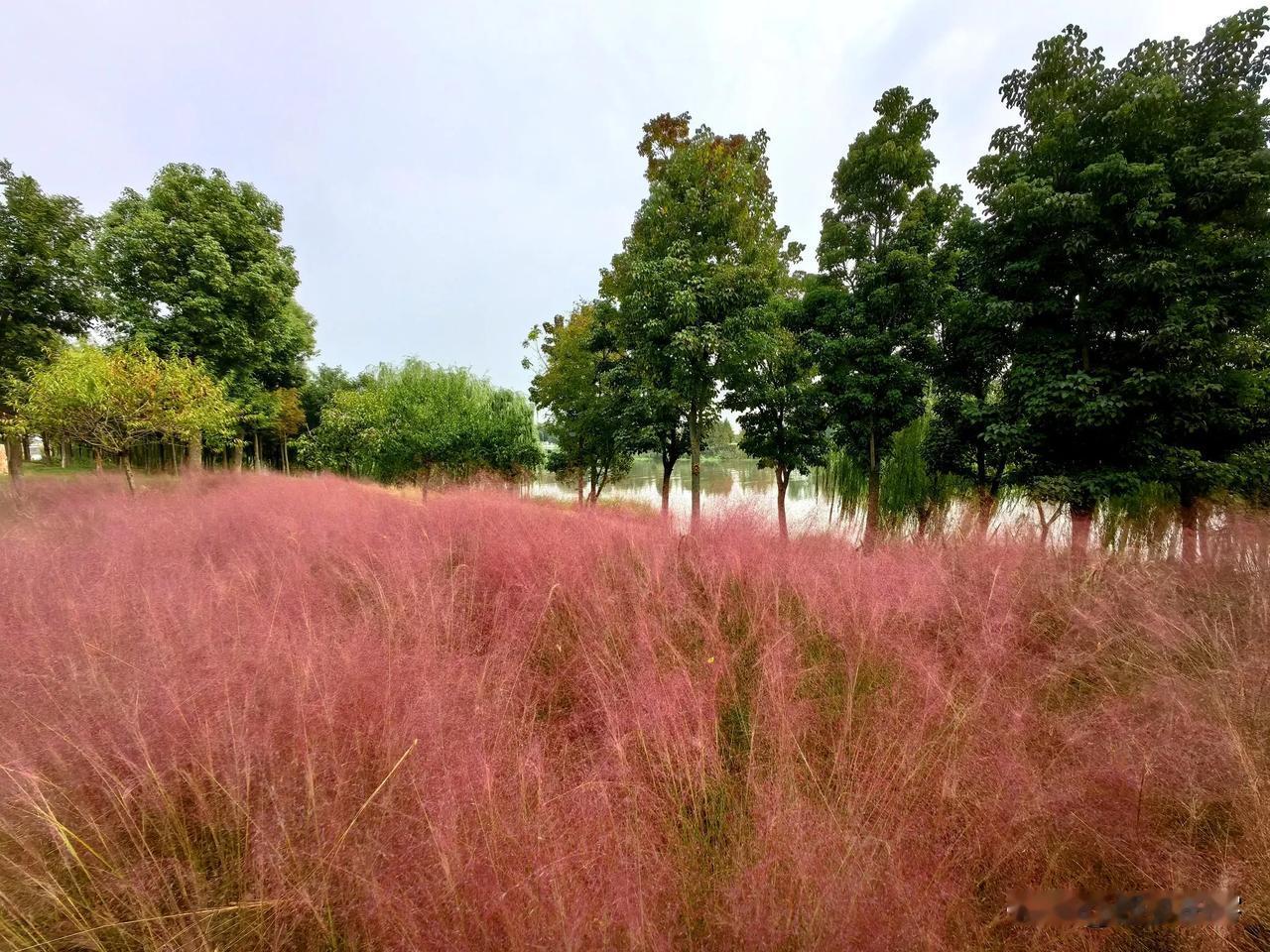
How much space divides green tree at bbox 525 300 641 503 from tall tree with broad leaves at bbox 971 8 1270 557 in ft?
28.8

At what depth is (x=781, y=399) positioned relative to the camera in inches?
467

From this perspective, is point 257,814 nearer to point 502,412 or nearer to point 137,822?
point 137,822

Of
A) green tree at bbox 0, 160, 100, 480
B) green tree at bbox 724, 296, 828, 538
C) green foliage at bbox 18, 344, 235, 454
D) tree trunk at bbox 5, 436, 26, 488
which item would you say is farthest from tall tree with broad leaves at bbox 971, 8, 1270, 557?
green tree at bbox 0, 160, 100, 480

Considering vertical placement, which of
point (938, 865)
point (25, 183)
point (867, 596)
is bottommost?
point (938, 865)

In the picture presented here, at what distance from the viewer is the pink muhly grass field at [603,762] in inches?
54.6

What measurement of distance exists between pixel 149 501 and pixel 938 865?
41.6 ft

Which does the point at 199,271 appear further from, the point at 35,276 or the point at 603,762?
the point at 603,762

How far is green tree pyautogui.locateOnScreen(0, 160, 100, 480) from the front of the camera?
12.4 metres

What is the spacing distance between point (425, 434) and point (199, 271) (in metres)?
9.01

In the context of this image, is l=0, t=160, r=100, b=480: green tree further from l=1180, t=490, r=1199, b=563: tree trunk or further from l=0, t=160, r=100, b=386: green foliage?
l=1180, t=490, r=1199, b=563: tree trunk

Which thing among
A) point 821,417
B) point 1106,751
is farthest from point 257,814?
point 821,417

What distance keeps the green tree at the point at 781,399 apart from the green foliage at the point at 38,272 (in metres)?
→ 20.7

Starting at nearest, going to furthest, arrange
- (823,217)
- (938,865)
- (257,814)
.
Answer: (938,865) → (257,814) → (823,217)

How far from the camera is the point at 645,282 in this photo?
28.5 feet
